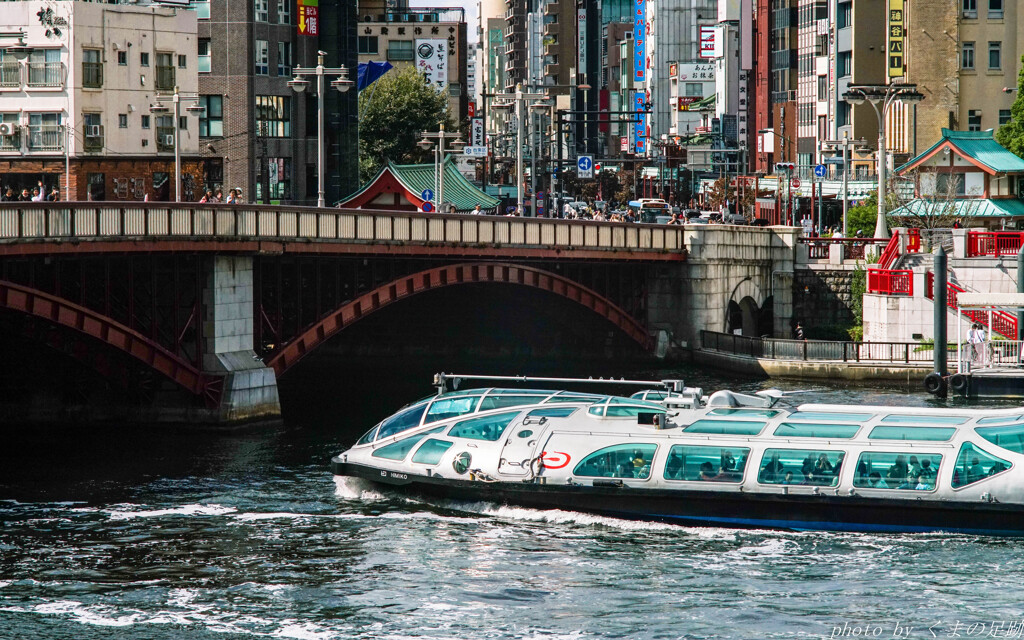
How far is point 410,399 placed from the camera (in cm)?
7550

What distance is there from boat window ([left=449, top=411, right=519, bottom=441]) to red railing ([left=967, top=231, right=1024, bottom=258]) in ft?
132

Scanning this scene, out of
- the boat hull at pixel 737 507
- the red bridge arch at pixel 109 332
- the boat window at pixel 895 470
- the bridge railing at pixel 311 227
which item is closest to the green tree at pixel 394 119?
the bridge railing at pixel 311 227

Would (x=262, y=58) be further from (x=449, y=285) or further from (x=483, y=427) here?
(x=483, y=427)

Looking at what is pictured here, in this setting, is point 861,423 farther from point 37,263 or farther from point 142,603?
point 37,263

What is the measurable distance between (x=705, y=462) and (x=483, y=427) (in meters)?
7.24

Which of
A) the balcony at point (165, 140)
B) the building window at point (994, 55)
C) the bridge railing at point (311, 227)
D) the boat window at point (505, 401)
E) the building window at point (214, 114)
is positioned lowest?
the boat window at point (505, 401)

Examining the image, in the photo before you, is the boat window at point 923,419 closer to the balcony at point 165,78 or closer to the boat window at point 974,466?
the boat window at point 974,466

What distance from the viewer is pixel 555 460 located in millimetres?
48750

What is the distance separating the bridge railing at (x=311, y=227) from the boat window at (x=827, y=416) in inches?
990

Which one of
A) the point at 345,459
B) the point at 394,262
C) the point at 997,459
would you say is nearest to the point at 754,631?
the point at 997,459

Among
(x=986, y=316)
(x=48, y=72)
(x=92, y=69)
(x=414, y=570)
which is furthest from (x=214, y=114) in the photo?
(x=414, y=570)

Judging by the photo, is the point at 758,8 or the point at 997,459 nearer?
the point at 997,459

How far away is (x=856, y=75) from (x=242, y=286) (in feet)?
292

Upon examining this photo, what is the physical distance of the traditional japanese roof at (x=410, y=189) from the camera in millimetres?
107806
